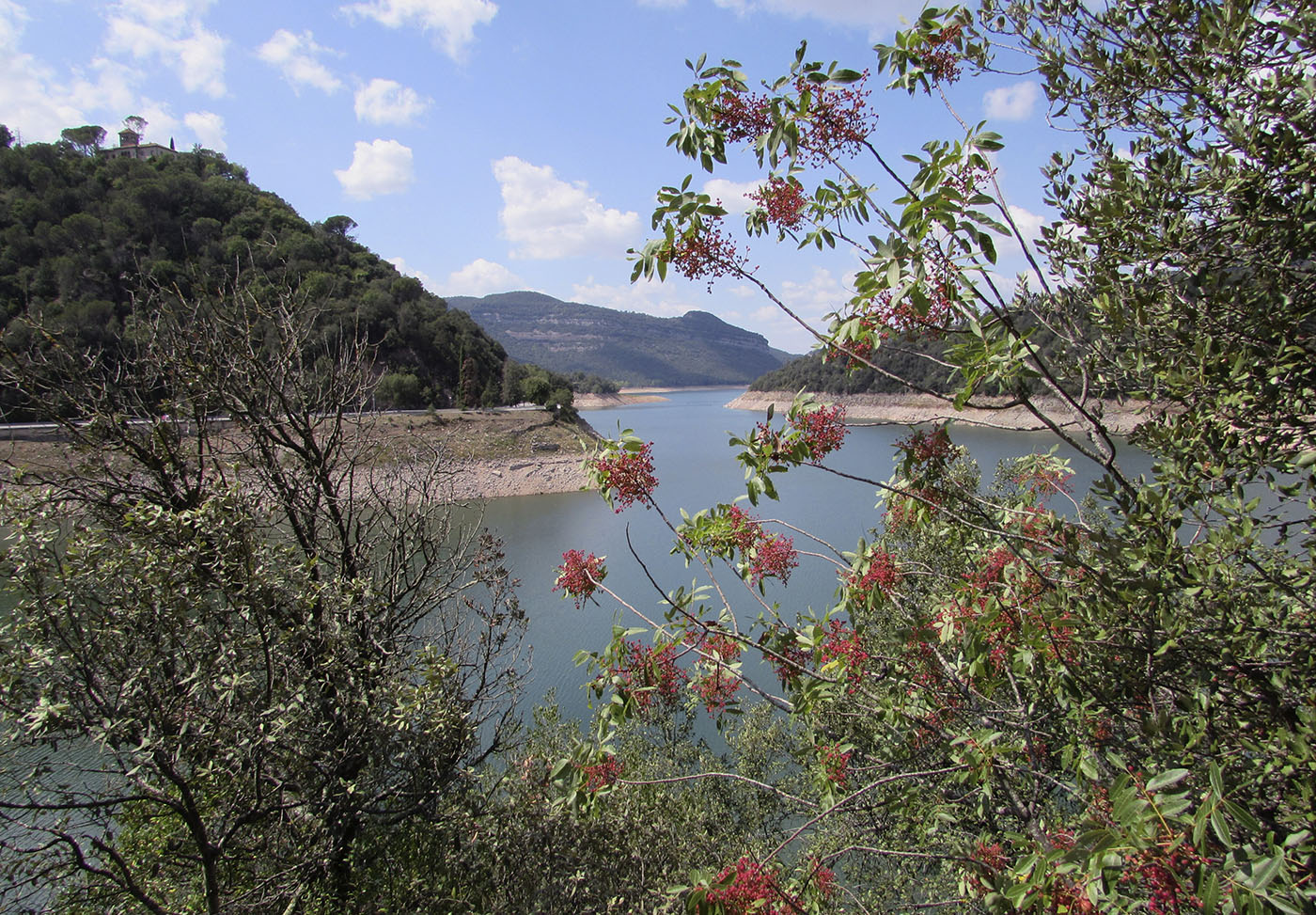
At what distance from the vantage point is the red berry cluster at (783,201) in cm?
209

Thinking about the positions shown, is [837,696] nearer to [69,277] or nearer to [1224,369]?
[1224,369]

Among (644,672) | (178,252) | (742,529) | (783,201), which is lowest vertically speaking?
(644,672)

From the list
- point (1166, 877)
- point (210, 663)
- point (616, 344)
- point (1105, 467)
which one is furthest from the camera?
point (616, 344)

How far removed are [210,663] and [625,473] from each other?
2.42 m

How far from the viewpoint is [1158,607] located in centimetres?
152

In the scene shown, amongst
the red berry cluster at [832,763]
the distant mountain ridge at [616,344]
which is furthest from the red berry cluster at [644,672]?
the distant mountain ridge at [616,344]

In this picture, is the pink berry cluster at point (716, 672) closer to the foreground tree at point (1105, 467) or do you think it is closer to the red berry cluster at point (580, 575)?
the foreground tree at point (1105, 467)

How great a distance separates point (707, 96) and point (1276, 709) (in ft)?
6.71

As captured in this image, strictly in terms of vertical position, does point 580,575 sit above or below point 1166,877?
above

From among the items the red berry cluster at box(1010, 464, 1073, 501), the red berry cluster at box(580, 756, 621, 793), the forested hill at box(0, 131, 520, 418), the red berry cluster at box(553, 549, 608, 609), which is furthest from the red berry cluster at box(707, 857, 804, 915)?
the forested hill at box(0, 131, 520, 418)

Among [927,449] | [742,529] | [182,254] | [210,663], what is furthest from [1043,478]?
[182,254]

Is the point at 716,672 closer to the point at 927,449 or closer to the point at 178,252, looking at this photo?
the point at 927,449

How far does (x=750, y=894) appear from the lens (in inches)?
74.7

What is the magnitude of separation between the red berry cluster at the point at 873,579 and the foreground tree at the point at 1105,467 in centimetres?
1
